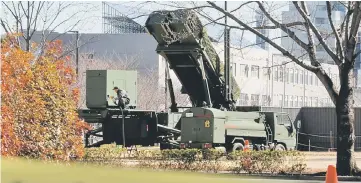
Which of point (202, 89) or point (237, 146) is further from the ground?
point (202, 89)

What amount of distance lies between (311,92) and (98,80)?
144ft

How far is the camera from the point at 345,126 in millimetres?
18266

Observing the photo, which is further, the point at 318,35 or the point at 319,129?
the point at 319,129

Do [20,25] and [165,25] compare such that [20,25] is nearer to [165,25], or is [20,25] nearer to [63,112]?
[165,25]

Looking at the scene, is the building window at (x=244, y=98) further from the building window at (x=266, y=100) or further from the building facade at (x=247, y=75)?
the building window at (x=266, y=100)

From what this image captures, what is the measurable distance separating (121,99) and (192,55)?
14.2 ft

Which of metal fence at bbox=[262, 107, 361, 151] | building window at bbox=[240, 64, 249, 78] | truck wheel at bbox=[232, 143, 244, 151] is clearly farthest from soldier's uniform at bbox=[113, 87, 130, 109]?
building window at bbox=[240, 64, 249, 78]

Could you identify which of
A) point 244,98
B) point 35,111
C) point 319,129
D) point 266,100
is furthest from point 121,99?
point 266,100

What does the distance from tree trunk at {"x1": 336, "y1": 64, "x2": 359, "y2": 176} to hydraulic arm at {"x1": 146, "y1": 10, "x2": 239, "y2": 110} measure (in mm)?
5561

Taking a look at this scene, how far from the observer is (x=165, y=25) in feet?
74.5

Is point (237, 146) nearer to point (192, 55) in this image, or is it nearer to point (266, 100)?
point (192, 55)

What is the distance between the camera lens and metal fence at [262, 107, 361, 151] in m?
37.2

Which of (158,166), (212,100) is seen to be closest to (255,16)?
(158,166)

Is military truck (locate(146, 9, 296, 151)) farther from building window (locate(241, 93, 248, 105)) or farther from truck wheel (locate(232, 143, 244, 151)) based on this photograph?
building window (locate(241, 93, 248, 105))
